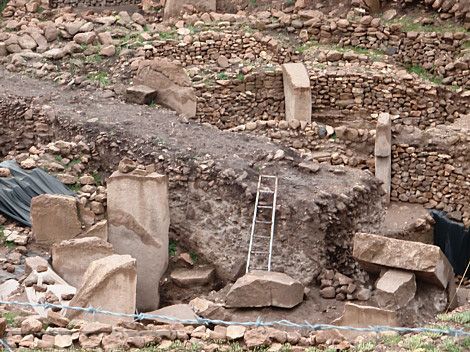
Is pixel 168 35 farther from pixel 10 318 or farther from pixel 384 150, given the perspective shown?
pixel 10 318

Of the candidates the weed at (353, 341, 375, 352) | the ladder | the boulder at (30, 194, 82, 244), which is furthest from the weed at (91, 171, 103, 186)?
the weed at (353, 341, 375, 352)

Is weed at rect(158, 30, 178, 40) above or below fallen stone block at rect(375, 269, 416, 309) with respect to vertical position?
above

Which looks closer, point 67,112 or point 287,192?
point 287,192

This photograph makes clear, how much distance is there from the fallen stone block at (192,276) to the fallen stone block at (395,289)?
7.29ft

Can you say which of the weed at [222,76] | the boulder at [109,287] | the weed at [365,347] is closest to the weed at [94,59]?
the weed at [222,76]

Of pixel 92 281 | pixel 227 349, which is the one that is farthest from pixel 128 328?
pixel 92 281

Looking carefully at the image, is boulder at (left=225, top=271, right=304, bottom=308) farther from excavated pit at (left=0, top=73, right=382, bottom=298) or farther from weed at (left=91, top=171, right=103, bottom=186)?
weed at (left=91, top=171, right=103, bottom=186)

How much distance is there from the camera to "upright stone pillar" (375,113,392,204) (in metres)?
18.5

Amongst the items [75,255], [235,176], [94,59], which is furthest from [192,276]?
[94,59]

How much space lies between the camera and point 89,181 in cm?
1498

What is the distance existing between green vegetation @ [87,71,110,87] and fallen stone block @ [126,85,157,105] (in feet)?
2.42

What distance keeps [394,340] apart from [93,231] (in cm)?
552

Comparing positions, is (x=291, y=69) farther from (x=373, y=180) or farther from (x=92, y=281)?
(x=92, y=281)

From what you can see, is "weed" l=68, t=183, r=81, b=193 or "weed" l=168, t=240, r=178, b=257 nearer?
"weed" l=168, t=240, r=178, b=257
